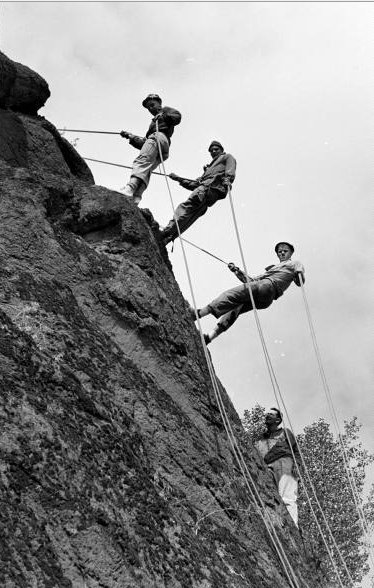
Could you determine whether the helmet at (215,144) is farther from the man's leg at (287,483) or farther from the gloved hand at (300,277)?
the man's leg at (287,483)

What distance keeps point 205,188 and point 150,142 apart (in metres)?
1.33

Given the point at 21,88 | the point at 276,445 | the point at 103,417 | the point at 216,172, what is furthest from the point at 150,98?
the point at 103,417

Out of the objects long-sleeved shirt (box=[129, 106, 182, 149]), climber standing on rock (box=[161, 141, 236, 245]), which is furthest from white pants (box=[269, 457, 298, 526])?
long-sleeved shirt (box=[129, 106, 182, 149])

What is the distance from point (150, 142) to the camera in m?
13.2

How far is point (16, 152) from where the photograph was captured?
986cm

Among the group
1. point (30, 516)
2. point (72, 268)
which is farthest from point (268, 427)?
point (30, 516)

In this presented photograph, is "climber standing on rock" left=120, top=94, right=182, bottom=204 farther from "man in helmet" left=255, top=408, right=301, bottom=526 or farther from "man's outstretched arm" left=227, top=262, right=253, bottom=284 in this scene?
"man in helmet" left=255, top=408, right=301, bottom=526

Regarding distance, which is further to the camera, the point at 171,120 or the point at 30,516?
the point at 171,120

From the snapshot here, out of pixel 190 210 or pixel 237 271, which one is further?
pixel 237 271

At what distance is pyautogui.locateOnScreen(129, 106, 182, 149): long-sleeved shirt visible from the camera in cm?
1352

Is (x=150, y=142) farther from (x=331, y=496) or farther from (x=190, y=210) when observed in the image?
(x=331, y=496)

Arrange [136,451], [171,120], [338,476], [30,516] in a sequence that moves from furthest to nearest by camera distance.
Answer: [338,476] < [171,120] < [136,451] < [30,516]

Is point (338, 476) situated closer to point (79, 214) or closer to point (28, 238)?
point (79, 214)

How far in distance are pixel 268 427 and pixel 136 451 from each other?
8726mm
